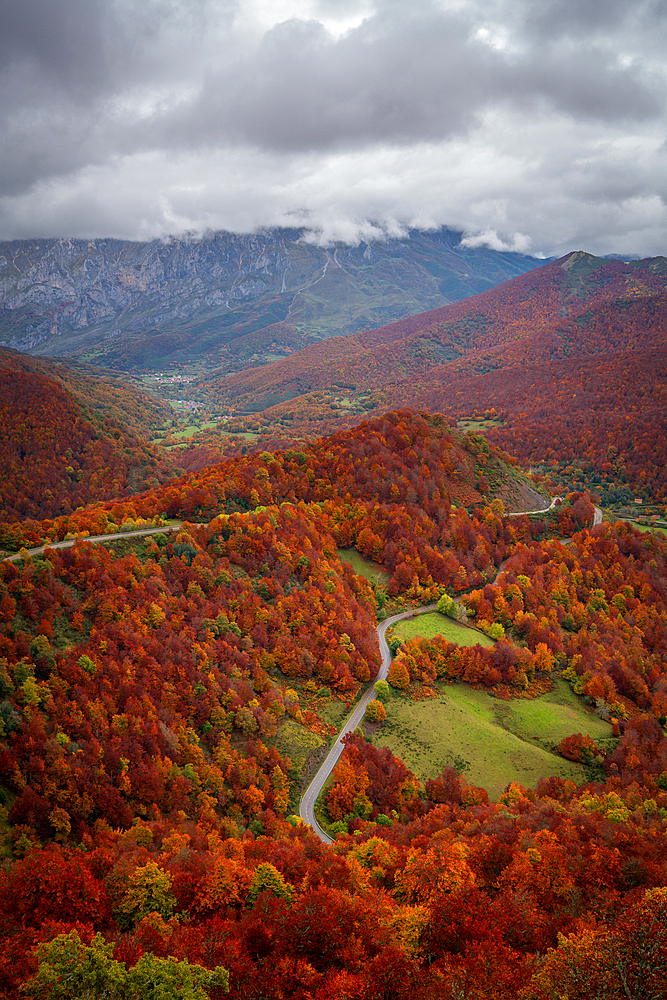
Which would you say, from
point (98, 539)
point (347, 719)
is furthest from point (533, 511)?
point (98, 539)

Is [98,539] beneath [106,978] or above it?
above

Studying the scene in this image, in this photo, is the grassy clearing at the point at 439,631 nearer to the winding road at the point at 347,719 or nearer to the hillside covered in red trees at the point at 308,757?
the winding road at the point at 347,719

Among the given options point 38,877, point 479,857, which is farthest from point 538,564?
point 38,877

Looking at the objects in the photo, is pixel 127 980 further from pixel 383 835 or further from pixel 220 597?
pixel 220 597

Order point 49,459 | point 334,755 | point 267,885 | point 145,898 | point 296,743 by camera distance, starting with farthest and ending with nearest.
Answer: point 49,459 → point 334,755 → point 296,743 → point 267,885 → point 145,898

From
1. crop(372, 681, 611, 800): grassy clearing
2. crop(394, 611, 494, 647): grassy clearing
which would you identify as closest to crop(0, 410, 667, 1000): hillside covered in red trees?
crop(372, 681, 611, 800): grassy clearing

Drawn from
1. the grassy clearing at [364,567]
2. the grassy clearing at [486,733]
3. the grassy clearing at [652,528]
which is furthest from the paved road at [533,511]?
the grassy clearing at [486,733]

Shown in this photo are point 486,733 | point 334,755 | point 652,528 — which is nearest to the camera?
point 334,755

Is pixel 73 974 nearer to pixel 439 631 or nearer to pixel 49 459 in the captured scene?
pixel 439 631
